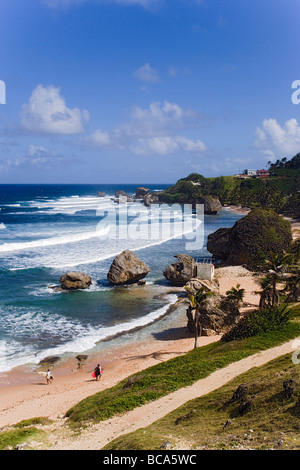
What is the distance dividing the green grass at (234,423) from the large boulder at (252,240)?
33.2 metres

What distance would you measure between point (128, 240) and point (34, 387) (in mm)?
48408

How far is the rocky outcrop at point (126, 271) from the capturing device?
41.9 m

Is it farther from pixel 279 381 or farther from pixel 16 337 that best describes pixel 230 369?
pixel 16 337

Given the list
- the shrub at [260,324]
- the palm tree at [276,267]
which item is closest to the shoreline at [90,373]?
the shrub at [260,324]

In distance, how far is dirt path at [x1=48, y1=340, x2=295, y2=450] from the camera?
14719 mm

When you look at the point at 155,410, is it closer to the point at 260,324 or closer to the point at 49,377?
the point at 49,377

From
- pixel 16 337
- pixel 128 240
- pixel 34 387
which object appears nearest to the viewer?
pixel 34 387

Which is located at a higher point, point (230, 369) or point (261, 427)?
point (261, 427)

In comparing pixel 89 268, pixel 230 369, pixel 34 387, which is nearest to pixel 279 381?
pixel 230 369

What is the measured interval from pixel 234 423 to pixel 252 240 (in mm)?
38801

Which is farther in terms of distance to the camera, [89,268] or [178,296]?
[89,268]

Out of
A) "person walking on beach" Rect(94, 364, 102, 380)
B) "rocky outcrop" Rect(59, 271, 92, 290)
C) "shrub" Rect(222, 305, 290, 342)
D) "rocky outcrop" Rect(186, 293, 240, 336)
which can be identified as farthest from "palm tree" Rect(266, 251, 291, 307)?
"rocky outcrop" Rect(59, 271, 92, 290)

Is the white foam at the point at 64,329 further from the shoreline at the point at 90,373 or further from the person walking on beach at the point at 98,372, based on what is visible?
the person walking on beach at the point at 98,372

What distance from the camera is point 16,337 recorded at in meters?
28.7
